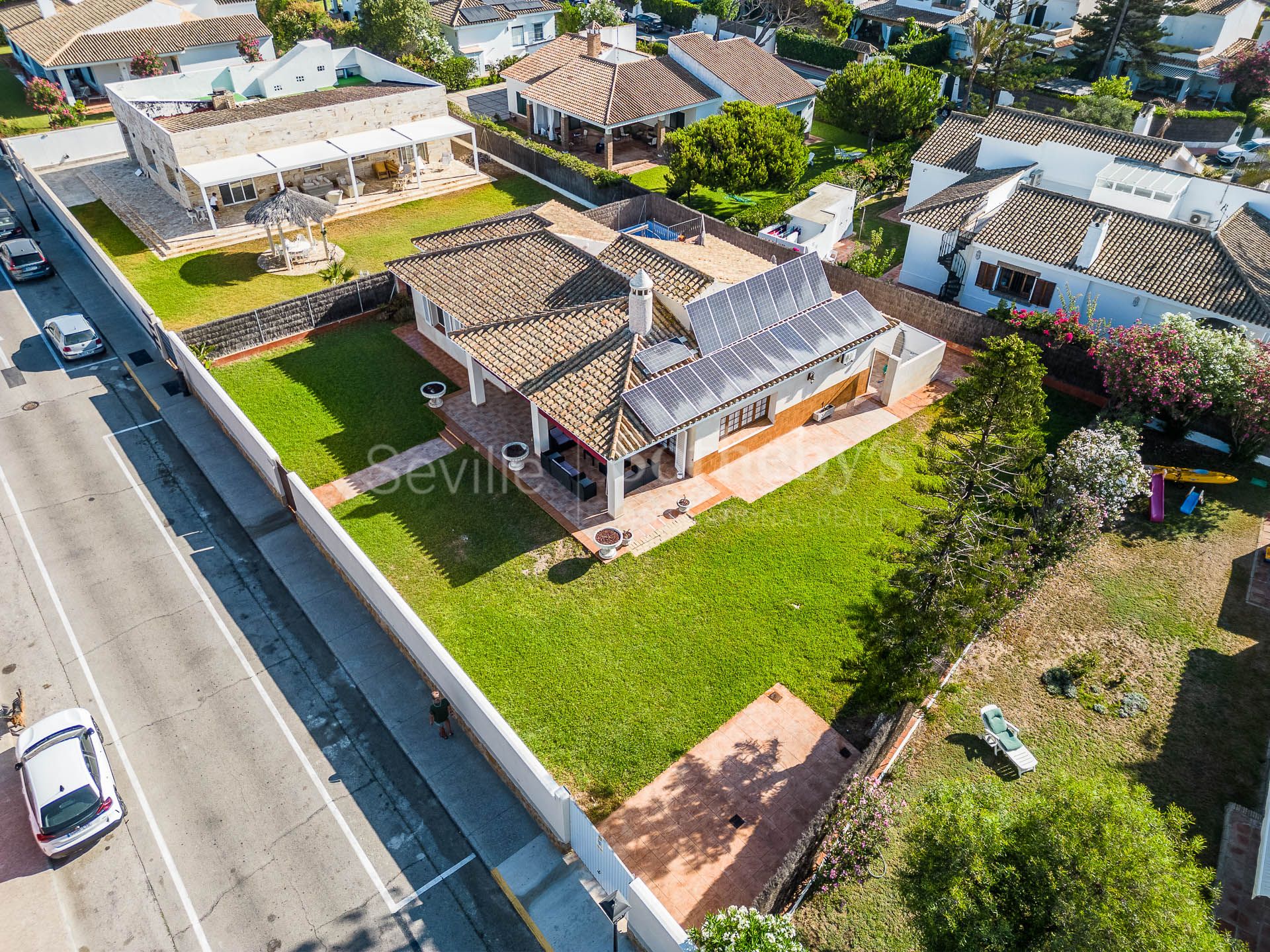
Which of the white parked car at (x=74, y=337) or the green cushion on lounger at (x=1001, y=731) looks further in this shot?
the white parked car at (x=74, y=337)

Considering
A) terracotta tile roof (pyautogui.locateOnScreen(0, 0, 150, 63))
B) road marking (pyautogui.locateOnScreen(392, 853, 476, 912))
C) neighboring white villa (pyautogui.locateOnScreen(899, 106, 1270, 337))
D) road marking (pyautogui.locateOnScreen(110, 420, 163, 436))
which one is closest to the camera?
road marking (pyautogui.locateOnScreen(392, 853, 476, 912))

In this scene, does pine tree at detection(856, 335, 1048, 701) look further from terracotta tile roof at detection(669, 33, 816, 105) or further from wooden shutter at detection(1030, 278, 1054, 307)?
terracotta tile roof at detection(669, 33, 816, 105)

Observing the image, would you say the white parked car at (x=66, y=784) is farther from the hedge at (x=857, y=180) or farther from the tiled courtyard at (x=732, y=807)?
the hedge at (x=857, y=180)

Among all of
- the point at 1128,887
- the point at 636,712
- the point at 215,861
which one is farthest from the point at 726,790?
the point at 215,861

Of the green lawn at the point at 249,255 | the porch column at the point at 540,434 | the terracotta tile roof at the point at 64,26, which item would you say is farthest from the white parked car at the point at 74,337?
the terracotta tile roof at the point at 64,26

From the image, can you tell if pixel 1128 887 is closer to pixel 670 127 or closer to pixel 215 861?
pixel 215 861

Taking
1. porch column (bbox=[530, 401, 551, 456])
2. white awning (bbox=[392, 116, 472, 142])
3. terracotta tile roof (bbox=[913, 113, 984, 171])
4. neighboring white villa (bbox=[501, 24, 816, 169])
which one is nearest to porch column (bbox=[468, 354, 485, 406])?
porch column (bbox=[530, 401, 551, 456])
